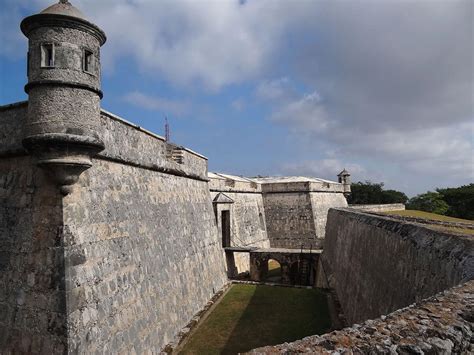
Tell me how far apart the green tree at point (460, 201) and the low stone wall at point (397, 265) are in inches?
1372

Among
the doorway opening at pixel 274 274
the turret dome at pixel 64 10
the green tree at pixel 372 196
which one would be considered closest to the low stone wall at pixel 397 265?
the turret dome at pixel 64 10

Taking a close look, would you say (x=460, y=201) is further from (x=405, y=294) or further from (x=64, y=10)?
(x=64, y=10)

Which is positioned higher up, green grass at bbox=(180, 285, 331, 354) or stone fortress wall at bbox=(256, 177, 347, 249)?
stone fortress wall at bbox=(256, 177, 347, 249)

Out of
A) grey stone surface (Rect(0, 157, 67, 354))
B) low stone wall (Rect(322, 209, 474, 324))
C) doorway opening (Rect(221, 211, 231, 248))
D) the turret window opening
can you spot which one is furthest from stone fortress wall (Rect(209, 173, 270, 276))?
the turret window opening

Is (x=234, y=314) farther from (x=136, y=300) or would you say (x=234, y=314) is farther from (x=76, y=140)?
(x=76, y=140)

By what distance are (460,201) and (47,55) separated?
150 ft

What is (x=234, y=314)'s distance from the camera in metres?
10.7

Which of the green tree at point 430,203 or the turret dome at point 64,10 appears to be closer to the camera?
the turret dome at point 64,10

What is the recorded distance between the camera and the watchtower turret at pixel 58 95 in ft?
18.1

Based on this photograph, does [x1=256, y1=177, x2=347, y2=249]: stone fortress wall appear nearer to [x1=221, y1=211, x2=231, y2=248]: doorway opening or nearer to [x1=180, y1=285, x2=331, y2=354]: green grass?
[x1=221, y1=211, x2=231, y2=248]: doorway opening

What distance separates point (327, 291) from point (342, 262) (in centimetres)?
258

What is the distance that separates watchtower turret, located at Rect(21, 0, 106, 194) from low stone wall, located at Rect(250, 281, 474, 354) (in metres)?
4.76

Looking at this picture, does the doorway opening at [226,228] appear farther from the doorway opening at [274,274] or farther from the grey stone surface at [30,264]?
the grey stone surface at [30,264]

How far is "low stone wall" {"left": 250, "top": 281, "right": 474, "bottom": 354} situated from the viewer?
214cm
